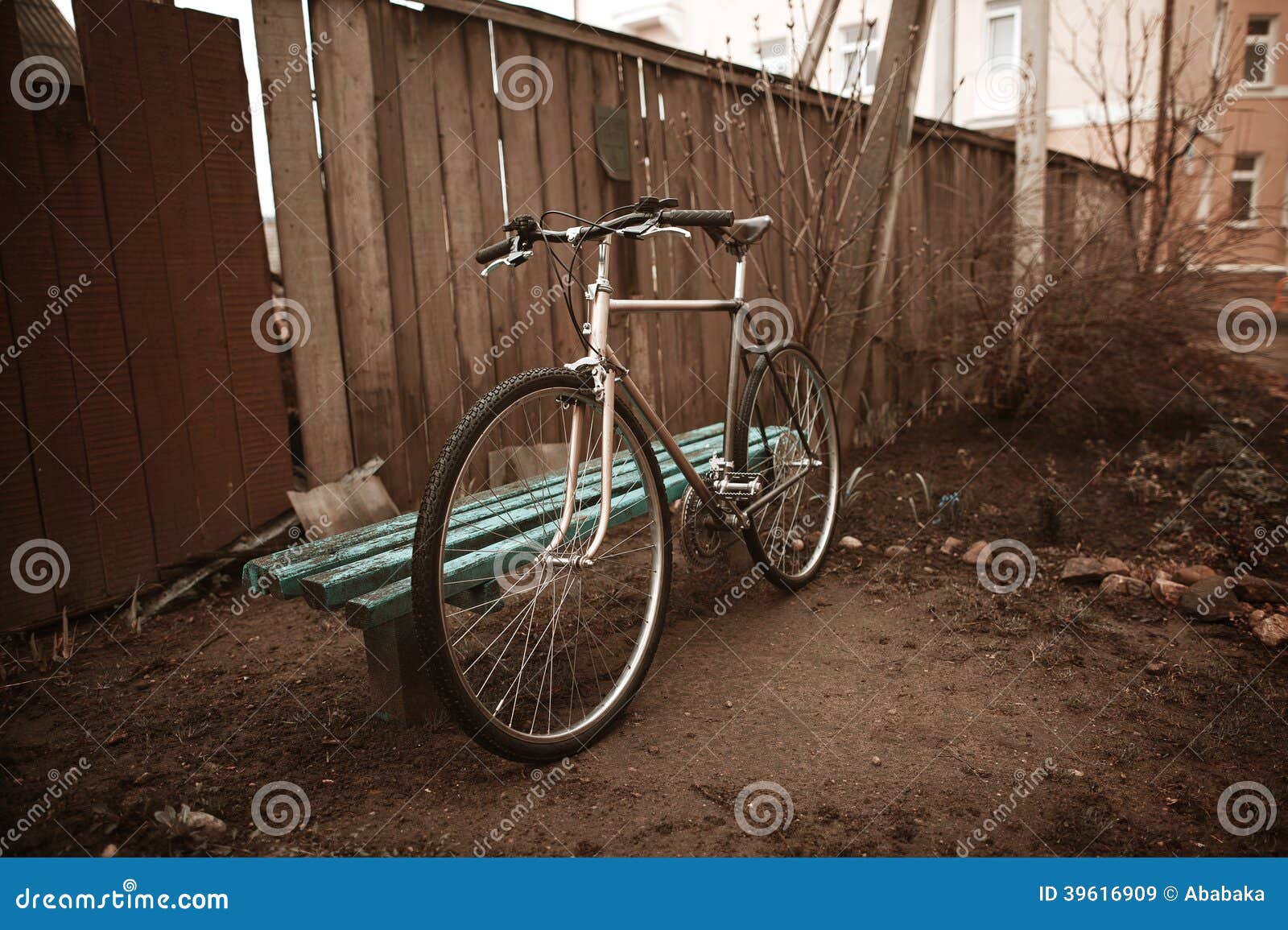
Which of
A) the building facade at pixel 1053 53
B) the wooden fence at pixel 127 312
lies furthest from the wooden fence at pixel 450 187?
the building facade at pixel 1053 53

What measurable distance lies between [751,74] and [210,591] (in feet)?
11.1

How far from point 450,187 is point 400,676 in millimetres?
1892

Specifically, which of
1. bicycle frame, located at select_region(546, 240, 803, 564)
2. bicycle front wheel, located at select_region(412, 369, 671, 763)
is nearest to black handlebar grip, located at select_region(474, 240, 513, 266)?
bicycle frame, located at select_region(546, 240, 803, 564)

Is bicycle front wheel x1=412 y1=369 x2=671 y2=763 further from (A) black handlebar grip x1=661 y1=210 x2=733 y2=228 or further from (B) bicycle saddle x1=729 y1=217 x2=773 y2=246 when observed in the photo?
(B) bicycle saddle x1=729 y1=217 x2=773 y2=246

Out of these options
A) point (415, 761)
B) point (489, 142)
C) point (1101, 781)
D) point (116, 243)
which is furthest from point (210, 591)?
point (1101, 781)

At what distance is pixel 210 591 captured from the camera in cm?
Result: 281

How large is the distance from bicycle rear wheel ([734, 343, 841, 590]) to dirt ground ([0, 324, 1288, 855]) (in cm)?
15

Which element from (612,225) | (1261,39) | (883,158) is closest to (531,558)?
(612,225)

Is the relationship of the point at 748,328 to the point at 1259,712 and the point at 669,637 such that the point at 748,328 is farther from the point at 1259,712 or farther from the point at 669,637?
the point at 1259,712

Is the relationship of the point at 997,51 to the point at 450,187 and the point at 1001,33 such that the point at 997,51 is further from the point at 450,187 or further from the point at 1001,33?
the point at 450,187

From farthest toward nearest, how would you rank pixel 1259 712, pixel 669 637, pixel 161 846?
pixel 669 637 → pixel 1259 712 → pixel 161 846

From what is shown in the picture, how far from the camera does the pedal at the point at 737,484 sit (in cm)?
256

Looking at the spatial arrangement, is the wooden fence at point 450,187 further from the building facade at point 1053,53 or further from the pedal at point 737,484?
the building facade at point 1053,53

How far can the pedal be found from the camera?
101 inches
